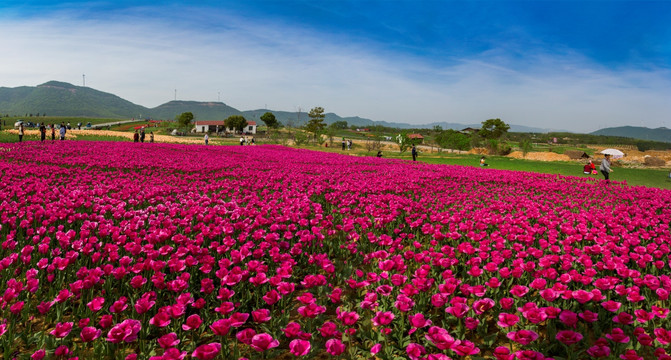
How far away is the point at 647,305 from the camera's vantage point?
15.4 feet

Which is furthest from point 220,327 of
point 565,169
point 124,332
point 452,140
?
point 452,140

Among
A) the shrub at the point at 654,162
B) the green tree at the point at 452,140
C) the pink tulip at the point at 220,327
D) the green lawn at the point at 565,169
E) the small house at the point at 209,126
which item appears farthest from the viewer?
the small house at the point at 209,126

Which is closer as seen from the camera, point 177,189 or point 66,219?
point 66,219

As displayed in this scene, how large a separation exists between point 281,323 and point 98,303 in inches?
75.8

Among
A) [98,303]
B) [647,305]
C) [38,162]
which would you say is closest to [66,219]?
[98,303]

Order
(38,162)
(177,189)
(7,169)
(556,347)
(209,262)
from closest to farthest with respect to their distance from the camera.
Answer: (556,347) → (209,262) → (177,189) → (7,169) → (38,162)

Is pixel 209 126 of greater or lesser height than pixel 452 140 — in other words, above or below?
above

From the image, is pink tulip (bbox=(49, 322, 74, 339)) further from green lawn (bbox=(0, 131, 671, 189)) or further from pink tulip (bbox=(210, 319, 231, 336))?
green lawn (bbox=(0, 131, 671, 189))

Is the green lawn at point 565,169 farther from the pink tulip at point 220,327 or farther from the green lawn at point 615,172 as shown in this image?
the pink tulip at point 220,327

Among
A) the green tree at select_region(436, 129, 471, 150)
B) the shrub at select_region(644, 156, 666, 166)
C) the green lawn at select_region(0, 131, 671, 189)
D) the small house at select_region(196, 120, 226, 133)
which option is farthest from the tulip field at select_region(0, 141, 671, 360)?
the small house at select_region(196, 120, 226, 133)

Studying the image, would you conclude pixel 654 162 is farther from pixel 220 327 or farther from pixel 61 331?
pixel 61 331

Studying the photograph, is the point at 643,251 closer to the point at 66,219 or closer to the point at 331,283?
the point at 331,283

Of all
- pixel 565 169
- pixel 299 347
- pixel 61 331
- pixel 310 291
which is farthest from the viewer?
pixel 565 169

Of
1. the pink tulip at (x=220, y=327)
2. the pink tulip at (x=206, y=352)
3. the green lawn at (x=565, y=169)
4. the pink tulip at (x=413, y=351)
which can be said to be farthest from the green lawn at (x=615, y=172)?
the pink tulip at (x=206, y=352)
